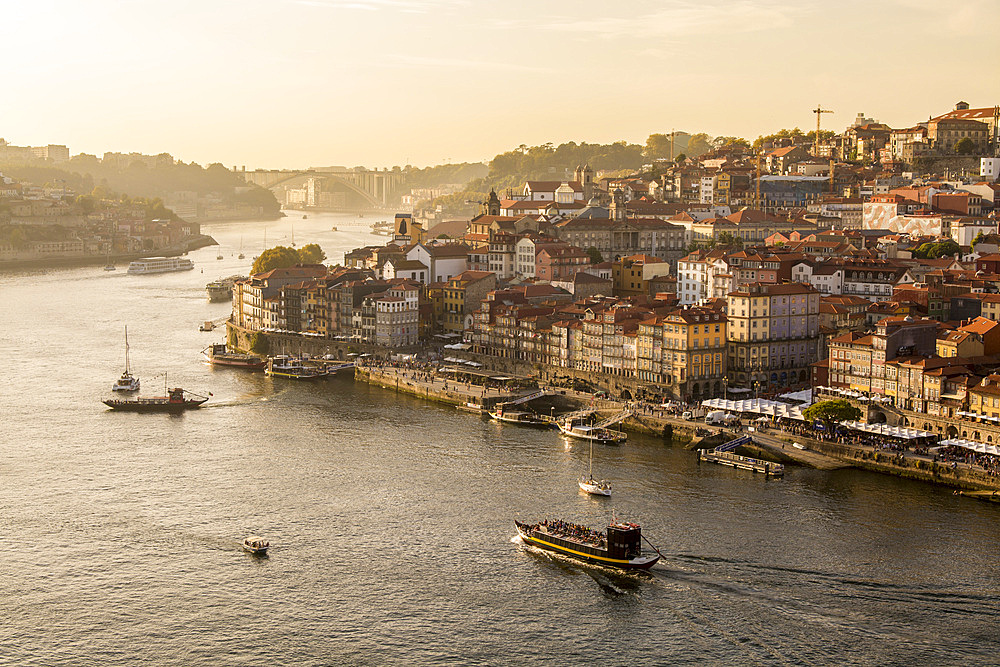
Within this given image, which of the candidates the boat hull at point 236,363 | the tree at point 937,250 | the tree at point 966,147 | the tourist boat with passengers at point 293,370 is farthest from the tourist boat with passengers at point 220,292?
the tree at point 966,147

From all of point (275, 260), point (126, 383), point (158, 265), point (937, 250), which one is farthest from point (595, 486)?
point (158, 265)

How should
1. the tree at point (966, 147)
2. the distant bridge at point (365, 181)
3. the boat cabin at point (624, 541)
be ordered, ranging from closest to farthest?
1. the boat cabin at point (624, 541)
2. the tree at point (966, 147)
3. the distant bridge at point (365, 181)

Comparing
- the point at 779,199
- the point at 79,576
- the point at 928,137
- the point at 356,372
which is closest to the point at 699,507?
the point at 79,576

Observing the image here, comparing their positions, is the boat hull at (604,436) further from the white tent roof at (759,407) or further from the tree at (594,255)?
the tree at (594,255)

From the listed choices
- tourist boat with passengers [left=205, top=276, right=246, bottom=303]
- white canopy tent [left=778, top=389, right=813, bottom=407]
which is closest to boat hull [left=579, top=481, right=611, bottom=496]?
white canopy tent [left=778, top=389, right=813, bottom=407]

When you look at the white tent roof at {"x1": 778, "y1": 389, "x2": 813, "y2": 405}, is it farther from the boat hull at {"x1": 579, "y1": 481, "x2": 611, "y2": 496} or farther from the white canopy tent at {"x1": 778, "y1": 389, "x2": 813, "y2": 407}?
the boat hull at {"x1": 579, "y1": 481, "x2": 611, "y2": 496}

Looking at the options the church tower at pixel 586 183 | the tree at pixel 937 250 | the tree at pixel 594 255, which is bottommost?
the tree at pixel 594 255

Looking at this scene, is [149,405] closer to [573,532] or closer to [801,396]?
[573,532]
